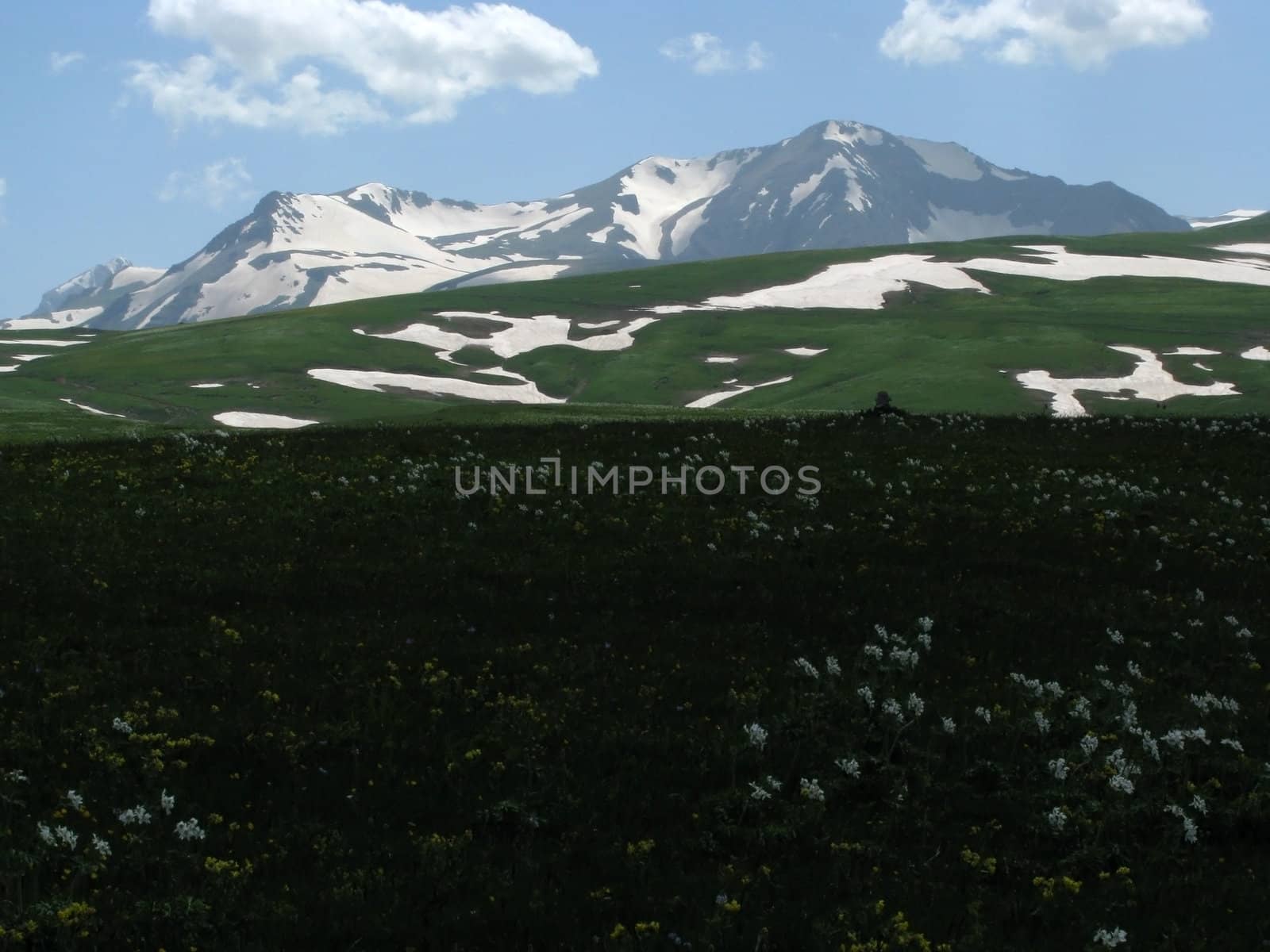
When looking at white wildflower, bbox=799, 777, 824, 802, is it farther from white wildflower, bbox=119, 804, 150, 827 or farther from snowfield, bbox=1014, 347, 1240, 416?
snowfield, bbox=1014, 347, 1240, 416

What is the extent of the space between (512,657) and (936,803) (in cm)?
658

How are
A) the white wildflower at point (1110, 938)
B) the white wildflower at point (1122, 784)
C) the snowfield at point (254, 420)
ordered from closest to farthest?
1. the white wildflower at point (1110, 938)
2. the white wildflower at point (1122, 784)
3. the snowfield at point (254, 420)

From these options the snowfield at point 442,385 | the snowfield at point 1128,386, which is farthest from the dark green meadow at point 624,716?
the snowfield at point 442,385

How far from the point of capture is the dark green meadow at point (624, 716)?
1104 cm


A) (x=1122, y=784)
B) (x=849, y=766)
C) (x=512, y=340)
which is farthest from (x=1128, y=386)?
(x=849, y=766)

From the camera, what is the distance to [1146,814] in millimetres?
13531

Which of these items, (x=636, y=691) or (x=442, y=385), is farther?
(x=442, y=385)

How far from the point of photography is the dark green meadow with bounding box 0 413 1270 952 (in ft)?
36.2

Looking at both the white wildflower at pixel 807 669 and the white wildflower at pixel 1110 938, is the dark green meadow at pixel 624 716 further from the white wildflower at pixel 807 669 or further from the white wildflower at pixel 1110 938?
the white wildflower at pixel 807 669

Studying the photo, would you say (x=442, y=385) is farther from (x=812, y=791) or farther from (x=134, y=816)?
(x=134, y=816)

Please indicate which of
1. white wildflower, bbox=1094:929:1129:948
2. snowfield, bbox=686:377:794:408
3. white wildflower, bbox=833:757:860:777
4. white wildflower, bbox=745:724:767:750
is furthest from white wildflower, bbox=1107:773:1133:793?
snowfield, bbox=686:377:794:408

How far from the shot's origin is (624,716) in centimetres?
1605

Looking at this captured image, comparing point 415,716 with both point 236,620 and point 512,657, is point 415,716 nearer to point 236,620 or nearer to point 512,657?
point 512,657

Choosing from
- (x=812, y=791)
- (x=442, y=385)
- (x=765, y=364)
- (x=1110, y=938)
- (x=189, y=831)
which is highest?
(x=765, y=364)
